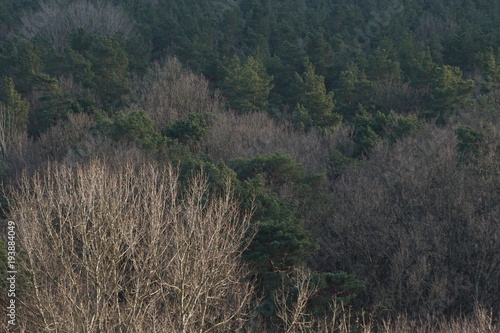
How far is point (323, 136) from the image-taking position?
33.2 m

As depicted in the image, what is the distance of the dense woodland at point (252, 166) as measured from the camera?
45.0 feet

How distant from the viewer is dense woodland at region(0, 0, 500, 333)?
1373 centimetres

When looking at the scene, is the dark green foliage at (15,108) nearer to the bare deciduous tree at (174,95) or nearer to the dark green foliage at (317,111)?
the bare deciduous tree at (174,95)

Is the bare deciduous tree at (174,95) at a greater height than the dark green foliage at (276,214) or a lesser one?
lesser

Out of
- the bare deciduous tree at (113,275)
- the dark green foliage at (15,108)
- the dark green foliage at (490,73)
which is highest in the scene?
the dark green foliage at (490,73)

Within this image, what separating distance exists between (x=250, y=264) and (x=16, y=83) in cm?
2672

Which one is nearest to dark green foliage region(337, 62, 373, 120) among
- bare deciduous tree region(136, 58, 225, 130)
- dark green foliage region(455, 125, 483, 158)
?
bare deciduous tree region(136, 58, 225, 130)

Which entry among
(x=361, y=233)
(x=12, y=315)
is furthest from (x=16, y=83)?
(x=12, y=315)

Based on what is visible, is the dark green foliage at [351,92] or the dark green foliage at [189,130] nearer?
the dark green foliage at [189,130]

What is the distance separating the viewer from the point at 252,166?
1004 inches

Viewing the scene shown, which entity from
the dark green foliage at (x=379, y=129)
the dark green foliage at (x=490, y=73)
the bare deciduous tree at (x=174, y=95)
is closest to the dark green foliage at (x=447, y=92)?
the dark green foliage at (x=490, y=73)

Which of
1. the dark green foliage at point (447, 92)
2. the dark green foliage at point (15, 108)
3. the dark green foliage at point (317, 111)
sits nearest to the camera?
the dark green foliage at point (447, 92)

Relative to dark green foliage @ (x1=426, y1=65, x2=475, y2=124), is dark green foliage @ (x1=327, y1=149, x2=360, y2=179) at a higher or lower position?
lower

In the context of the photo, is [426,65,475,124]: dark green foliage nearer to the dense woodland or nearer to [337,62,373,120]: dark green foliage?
the dense woodland
